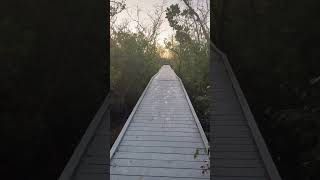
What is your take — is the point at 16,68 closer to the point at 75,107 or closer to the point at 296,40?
the point at 296,40

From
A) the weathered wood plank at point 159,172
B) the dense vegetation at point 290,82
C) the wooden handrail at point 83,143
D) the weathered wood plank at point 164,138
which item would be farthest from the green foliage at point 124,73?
the dense vegetation at point 290,82

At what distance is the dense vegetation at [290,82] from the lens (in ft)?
4.43

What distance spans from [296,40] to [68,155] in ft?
6.29

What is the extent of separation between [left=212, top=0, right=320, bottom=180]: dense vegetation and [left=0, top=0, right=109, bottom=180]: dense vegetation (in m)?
1.08

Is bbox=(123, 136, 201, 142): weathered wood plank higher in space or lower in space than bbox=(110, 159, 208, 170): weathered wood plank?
higher

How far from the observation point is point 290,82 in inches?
63.6

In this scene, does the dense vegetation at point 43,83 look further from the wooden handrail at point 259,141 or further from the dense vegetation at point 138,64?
the dense vegetation at point 138,64

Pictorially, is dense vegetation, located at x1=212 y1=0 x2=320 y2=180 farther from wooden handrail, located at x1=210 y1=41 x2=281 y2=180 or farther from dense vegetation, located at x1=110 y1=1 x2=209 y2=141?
dense vegetation, located at x1=110 y1=1 x2=209 y2=141

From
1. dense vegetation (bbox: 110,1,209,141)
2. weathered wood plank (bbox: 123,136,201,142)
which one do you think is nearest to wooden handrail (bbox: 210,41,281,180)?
weathered wood plank (bbox: 123,136,201,142)

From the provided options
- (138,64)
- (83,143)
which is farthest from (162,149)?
(138,64)

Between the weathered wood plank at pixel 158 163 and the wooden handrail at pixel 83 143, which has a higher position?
the wooden handrail at pixel 83 143

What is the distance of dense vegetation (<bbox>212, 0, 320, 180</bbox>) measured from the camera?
135cm

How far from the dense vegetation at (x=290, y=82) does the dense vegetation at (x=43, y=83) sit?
1.08m

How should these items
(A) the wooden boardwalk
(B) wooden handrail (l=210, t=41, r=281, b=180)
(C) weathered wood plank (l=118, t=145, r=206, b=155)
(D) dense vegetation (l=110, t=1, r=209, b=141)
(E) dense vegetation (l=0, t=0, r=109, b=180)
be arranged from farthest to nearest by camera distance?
(D) dense vegetation (l=110, t=1, r=209, b=141) < (C) weathered wood plank (l=118, t=145, r=206, b=155) < (A) the wooden boardwalk < (B) wooden handrail (l=210, t=41, r=281, b=180) < (E) dense vegetation (l=0, t=0, r=109, b=180)
